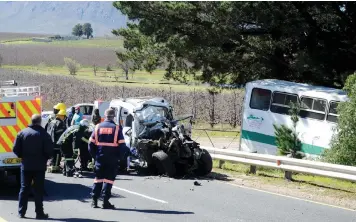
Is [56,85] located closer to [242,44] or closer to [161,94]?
[161,94]

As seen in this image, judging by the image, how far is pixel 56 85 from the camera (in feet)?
161

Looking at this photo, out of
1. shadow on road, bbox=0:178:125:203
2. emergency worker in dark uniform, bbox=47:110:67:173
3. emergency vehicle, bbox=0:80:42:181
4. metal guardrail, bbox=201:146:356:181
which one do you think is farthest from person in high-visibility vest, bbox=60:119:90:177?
metal guardrail, bbox=201:146:356:181

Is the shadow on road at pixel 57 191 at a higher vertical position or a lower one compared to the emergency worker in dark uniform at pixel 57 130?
lower

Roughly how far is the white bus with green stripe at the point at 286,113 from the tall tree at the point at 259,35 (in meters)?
1.74

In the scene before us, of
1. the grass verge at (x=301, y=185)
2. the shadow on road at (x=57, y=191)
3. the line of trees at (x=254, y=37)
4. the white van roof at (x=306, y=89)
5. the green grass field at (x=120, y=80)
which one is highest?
the line of trees at (x=254, y=37)

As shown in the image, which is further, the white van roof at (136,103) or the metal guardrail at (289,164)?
the white van roof at (136,103)

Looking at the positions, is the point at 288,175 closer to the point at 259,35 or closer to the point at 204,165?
the point at 204,165

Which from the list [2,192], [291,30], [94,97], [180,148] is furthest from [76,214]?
[94,97]

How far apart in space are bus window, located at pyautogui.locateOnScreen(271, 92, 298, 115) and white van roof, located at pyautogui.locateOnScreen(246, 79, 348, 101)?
7.5 inches

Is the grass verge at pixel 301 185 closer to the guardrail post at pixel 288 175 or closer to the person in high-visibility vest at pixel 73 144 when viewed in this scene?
the guardrail post at pixel 288 175

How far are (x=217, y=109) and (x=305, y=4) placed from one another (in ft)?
51.7

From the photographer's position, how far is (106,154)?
11.1 meters

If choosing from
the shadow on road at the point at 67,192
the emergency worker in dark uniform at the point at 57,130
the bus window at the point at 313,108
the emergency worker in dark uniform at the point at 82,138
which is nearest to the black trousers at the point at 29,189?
the shadow on road at the point at 67,192

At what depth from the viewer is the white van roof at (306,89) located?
20567mm
